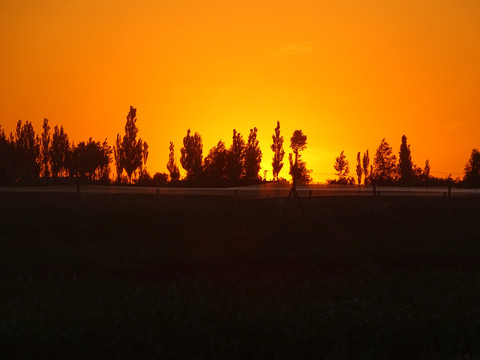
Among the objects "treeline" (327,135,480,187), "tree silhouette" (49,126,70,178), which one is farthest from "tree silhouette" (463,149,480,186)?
"tree silhouette" (49,126,70,178)

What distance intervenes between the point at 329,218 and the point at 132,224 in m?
8.50

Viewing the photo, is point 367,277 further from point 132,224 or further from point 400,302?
point 132,224

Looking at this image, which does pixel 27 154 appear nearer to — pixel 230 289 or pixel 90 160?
pixel 90 160

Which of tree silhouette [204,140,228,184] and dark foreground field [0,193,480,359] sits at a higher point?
tree silhouette [204,140,228,184]

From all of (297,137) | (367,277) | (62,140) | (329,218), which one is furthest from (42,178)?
(367,277)

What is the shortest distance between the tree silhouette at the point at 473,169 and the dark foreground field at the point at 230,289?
137 feet

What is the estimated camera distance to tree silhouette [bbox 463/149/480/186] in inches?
2603

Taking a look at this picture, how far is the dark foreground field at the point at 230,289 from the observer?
10.2 m

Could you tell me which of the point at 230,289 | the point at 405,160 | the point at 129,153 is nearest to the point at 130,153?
the point at 129,153

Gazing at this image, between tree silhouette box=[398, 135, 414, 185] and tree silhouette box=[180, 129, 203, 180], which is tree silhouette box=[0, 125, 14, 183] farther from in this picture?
tree silhouette box=[398, 135, 414, 185]

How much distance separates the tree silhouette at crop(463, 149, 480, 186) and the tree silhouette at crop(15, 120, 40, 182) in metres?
45.2

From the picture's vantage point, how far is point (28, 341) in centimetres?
1006

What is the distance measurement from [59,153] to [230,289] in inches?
2718

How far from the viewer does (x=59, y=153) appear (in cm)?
7925
